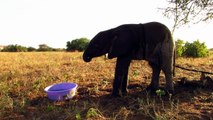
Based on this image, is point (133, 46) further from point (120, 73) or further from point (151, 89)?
point (151, 89)

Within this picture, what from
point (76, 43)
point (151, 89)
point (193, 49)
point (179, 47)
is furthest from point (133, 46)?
point (76, 43)

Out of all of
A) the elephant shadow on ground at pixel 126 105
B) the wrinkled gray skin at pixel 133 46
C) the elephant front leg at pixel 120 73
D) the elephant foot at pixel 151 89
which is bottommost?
the elephant shadow on ground at pixel 126 105

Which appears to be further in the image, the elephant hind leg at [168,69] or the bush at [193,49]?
the bush at [193,49]

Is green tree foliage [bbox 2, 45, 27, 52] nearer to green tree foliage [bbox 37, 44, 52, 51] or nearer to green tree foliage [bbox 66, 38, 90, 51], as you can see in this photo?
green tree foliage [bbox 37, 44, 52, 51]

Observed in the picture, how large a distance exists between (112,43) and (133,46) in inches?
16.8

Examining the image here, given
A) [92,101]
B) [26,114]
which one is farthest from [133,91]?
[26,114]

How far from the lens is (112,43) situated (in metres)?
7.71

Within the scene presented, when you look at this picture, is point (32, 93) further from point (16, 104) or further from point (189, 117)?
point (189, 117)

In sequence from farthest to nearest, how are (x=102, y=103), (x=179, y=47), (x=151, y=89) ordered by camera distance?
(x=179, y=47), (x=151, y=89), (x=102, y=103)

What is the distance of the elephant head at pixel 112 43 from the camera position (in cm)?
756

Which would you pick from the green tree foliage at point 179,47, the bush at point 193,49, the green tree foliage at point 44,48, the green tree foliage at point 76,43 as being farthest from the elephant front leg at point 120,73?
the green tree foliage at point 44,48

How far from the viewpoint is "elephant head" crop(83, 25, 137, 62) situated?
7559 millimetres

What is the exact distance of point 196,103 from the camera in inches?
293

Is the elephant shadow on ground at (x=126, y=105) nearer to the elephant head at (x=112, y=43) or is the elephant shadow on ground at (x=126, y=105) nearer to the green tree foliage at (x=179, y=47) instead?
the elephant head at (x=112, y=43)
